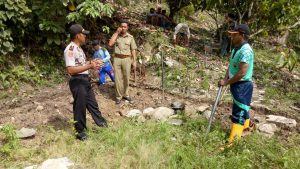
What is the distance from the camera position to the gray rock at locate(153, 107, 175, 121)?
19.7 feet

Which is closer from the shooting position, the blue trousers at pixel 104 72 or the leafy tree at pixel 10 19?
the leafy tree at pixel 10 19

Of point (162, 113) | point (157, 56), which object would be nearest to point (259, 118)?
point (162, 113)

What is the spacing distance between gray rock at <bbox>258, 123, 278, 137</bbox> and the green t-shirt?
126cm

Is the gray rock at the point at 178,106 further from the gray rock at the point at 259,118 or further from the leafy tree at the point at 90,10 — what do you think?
the leafy tree at the point at 90,10

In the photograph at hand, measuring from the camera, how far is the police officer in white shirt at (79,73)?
4602 millimetres

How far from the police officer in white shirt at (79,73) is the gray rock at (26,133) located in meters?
0.68

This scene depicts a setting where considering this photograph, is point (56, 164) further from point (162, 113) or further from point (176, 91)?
point (176, 91)

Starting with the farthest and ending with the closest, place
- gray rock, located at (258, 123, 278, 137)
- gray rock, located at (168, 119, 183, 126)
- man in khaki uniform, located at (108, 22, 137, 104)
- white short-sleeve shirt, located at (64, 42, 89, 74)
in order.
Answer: man in khaki uniform, located at (108, 22, 137, 104) < gray rock, located at (168, 119, 183, 126) < gray rock, located at (258, 123, 278, 137) < white short-sleeve shirt, located at (64, 42, 89, 74)

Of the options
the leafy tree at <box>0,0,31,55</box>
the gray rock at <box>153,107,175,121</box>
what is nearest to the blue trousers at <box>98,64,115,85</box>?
the gray rock at <box>153,107,175,121</box>

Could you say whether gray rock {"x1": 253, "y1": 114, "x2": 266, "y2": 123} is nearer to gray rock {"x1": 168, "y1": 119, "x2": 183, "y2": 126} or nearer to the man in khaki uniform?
gray rock {"x1": 168, "y1": 119, "x2": 183, "y2": 126}

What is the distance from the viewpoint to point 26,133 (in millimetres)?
5008

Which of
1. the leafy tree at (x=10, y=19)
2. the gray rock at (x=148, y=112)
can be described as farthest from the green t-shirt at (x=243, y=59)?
the leafy tree at (x=10, y=19)

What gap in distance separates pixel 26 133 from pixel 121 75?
2353mm

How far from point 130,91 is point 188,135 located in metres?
2.69
